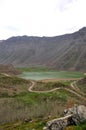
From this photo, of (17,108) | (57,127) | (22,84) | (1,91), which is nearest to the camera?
(57,127)

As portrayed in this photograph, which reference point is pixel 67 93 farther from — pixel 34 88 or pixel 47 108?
pixel 47 108

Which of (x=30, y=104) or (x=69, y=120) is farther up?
(x=69, y=120)

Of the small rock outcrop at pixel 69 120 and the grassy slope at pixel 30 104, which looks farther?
the grassy slope at pixel 30 104

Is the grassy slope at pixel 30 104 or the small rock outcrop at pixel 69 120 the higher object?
the small rock outcrop at pixel 69 120

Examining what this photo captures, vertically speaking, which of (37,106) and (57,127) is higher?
(57,127)

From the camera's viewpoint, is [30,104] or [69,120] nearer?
[69,120]

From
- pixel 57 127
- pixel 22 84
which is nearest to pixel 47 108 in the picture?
pixel 22 84

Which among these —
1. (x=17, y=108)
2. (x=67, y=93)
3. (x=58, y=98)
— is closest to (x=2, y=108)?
(x=17, y=108)

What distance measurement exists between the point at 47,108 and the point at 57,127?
8755 centimetres

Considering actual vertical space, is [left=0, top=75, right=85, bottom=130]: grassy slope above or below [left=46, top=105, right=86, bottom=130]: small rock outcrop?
below

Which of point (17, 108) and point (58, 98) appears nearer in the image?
point (17, 108)

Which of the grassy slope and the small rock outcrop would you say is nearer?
the small rock outcrop

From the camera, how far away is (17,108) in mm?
128625

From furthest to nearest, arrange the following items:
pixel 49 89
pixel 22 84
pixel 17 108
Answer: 1. pixel 22 84
2. pixel 49 89
3. pixel 17 108
